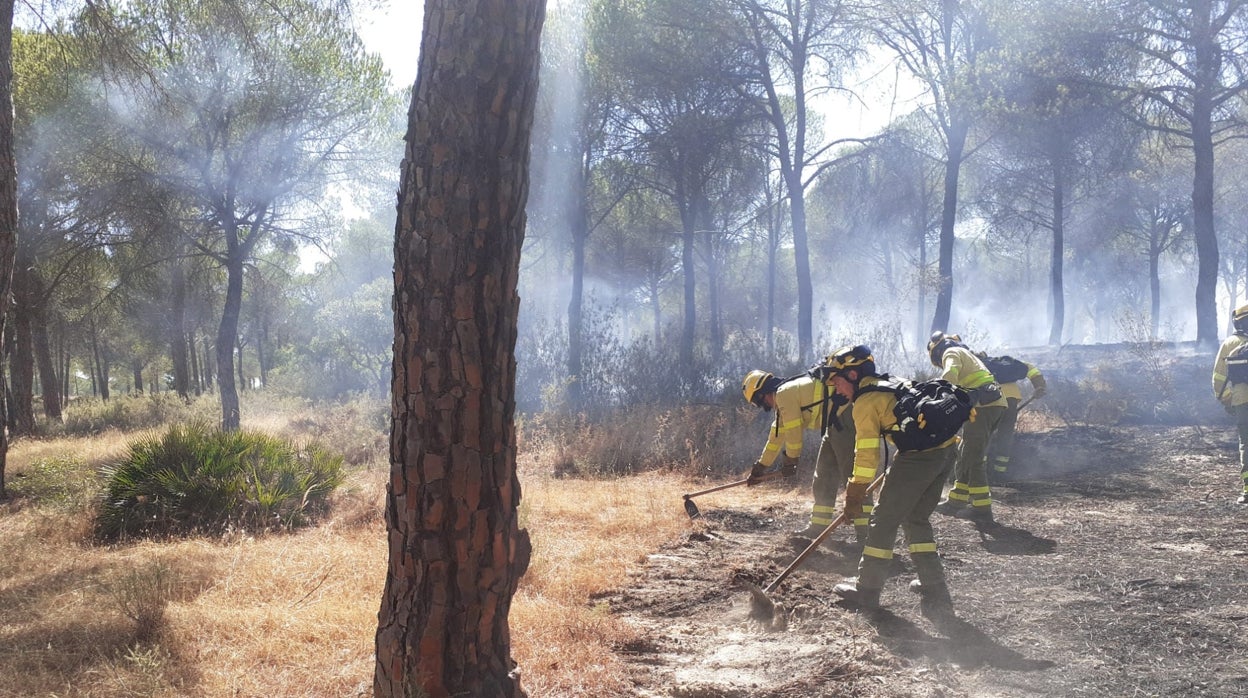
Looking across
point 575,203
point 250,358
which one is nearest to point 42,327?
point 575,203

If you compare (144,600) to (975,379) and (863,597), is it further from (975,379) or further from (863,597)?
(975,379)

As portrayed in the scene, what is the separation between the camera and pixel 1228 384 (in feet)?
24.8

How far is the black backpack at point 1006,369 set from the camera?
8.27 meters

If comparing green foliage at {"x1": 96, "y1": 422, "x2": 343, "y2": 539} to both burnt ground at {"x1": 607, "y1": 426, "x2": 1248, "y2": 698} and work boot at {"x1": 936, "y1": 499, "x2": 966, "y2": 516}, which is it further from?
work boot at {"x1": 936, "y1": 499, "x2": 966, "y2": 516}

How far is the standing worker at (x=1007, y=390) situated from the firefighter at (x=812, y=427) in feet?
7.58

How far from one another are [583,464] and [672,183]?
10.0 m

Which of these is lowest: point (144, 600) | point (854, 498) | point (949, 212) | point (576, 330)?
point (144, 600)

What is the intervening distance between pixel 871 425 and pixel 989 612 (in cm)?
125

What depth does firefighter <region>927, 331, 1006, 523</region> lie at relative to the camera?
7168mm

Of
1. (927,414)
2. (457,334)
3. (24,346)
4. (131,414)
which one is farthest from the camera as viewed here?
(131,414)

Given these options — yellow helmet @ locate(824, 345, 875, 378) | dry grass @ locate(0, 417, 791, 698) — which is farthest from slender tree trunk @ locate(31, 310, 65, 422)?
yellow helmet @ locate(824, 345, 875, 378)

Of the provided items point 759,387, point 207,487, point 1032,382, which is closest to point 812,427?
point 759,387

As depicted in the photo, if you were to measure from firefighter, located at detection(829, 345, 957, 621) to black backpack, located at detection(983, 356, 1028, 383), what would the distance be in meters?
3.72

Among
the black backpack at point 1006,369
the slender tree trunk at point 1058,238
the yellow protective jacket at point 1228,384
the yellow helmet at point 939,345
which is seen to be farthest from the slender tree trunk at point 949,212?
the yellow helmet at point 939,345
